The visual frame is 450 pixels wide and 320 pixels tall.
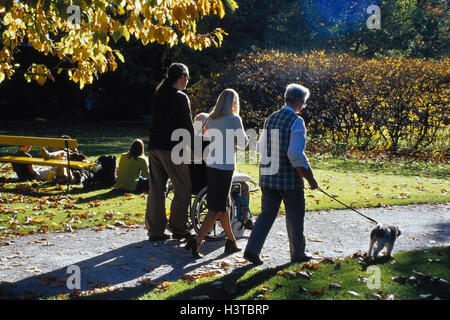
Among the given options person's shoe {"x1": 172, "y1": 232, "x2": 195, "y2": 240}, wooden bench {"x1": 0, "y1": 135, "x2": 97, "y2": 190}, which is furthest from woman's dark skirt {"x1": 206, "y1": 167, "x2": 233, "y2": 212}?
wooden bench {"x1": 0, "y1": 135, "x2": 97, "y2": 190}

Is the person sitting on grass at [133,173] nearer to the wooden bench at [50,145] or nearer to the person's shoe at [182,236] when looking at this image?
the wooden bench at [50,145]

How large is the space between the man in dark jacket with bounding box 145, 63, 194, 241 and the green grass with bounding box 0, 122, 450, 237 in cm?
122

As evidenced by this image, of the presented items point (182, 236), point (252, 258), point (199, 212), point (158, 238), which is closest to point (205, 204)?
point (199, 212)

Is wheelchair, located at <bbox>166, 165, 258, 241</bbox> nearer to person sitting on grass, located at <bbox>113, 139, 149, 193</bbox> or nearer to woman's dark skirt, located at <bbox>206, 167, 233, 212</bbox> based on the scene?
woman's dark skirt, located at <bbox>206, 167, 233, 212</bbox>

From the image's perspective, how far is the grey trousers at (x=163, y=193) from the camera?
6.39 m

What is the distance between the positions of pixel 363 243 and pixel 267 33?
22.8 m

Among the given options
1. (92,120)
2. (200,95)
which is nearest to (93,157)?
(200,95)

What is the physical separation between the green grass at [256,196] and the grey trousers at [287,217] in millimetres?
2661

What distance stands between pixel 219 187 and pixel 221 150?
1.38 feet

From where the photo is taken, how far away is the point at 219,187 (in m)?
5.81

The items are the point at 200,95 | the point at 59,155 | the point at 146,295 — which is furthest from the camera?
the point at 200,95

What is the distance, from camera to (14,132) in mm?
23406
